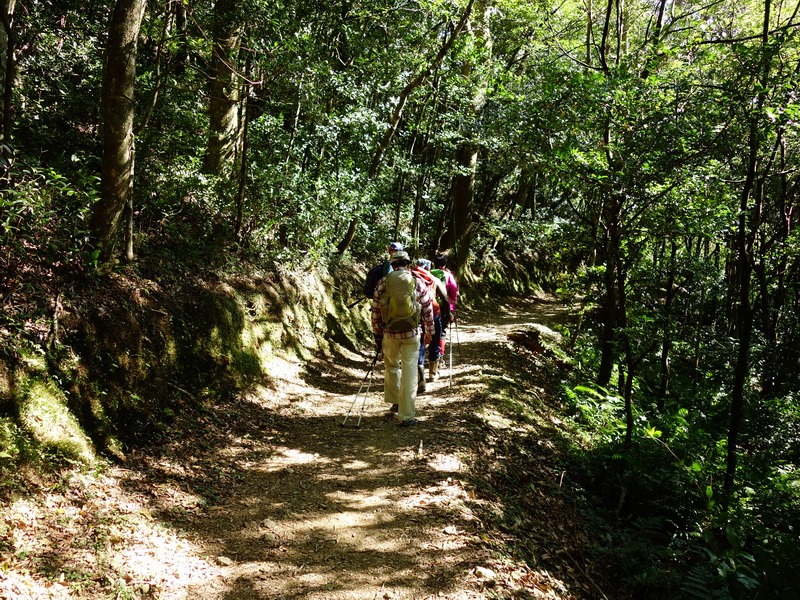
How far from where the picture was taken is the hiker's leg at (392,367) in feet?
24.8

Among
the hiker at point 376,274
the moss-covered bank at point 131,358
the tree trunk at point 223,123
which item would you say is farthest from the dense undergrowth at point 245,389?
the hiker at point 376,274

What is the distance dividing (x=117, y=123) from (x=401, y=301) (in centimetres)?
418

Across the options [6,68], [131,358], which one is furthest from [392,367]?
[6,68]

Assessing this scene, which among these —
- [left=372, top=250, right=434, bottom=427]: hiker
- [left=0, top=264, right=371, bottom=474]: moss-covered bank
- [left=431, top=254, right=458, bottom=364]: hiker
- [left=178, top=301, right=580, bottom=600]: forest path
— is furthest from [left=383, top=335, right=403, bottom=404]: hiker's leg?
[left=0, top=264, right=371, bottom=474]: moss-covered bank

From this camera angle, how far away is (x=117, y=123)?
19.8 feet

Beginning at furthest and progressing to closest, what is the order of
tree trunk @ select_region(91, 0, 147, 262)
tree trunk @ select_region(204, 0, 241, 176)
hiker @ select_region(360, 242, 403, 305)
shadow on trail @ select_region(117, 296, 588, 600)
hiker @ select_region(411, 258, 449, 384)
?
tree trunk @ select_region(204, 0, 241, 176)
hiker @ select_region(411, 258, 449, 384)
hiker @ select_region(360, 242, 403, 305)
tree trunk @ select_region(91, 0, 147, 262)
shadow on trail @ select_region(117, 296, 588, 600)

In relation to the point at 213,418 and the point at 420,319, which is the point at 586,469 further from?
the point at 213,418

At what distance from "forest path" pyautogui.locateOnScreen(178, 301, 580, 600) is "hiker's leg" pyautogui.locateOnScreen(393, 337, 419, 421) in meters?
0.47

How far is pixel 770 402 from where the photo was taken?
11609 mm

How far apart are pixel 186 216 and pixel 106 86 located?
340cm

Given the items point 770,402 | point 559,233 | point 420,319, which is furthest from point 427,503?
point 770,402

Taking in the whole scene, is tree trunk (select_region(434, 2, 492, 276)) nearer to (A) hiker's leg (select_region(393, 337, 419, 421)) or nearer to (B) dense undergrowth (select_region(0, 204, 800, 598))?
(B) dense undergrowth (select_region(0, 204, 800, 598))

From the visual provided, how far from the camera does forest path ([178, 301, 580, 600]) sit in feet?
14.0

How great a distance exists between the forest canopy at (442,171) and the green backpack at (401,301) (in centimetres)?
354
